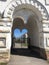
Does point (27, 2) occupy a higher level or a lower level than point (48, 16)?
higher

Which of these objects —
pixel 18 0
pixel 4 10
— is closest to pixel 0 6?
pixel 4 10

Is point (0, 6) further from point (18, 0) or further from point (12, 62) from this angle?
point (12, 62)

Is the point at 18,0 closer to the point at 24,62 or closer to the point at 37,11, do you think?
the point at 37,11

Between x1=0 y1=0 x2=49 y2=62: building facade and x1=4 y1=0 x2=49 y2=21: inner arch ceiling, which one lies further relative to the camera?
x1=4 y1=0 x2=49 y2=21: inner arch ceiling

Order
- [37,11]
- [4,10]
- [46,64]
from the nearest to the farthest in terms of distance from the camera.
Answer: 1. [46,64]
2. [4,10]
3. [37,11]

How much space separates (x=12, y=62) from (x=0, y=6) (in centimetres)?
341

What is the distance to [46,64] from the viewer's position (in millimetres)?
9656

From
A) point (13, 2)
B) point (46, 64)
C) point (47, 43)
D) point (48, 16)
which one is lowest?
point (46, 64)

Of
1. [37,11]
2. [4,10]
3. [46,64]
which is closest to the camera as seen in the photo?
[46,64]

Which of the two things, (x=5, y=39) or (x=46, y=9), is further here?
(x=46, y=9)

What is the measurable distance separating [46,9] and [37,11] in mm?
624

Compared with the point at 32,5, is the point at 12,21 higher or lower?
lower

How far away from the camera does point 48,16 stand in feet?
35.6

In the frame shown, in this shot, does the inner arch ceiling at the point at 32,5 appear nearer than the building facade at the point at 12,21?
No
